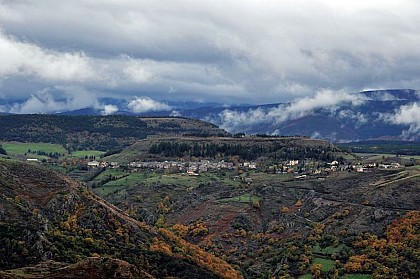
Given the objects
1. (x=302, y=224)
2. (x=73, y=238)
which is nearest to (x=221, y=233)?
(x=302, y=224)

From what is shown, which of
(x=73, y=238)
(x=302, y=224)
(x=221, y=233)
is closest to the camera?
(x=73, y=238)

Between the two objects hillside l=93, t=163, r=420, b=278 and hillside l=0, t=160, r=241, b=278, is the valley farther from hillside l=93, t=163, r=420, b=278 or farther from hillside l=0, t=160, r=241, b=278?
Result: hillside l=93, t=163, r=420, b=278

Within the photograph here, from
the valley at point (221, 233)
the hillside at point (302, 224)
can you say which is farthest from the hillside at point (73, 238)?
the hillside at point (302, 224)

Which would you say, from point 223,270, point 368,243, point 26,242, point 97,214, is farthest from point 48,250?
point 368,243

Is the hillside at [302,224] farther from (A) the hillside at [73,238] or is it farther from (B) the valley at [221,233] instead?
(A) the hillside at [73,238]

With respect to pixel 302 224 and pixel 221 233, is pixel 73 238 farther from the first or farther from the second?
pixel 302 224

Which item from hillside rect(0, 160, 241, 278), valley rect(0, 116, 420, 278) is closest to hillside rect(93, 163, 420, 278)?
valley rect(0, 116, 420, 278)

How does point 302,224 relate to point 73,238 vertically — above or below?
below

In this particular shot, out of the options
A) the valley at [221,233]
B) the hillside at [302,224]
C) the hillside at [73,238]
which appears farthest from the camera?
the hillside at [302,224]
